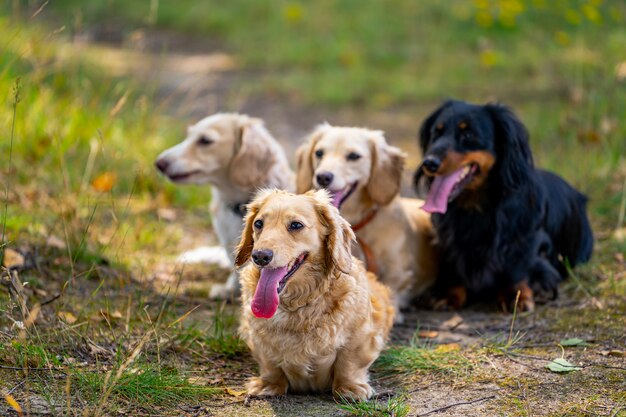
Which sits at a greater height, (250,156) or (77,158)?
(250,156)

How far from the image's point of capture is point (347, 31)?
452 inches

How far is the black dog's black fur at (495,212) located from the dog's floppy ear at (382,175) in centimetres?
19

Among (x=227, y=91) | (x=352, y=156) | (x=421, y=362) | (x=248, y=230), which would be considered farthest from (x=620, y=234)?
(x=227, y=91)

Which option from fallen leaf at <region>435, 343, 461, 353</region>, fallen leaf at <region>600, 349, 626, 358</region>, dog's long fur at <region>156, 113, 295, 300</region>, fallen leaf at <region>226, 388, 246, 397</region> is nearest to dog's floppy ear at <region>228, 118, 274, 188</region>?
dog's long fur at <region>156, 113, 295, 300</region>

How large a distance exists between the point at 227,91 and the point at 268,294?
6.33m

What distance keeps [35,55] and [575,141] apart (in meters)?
4.14

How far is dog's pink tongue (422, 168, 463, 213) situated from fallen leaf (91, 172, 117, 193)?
234cm

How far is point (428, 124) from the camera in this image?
4699 millimetres

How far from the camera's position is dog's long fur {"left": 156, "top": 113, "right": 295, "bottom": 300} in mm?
4664

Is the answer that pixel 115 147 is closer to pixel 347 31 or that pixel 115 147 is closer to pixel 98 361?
pixel 98 361

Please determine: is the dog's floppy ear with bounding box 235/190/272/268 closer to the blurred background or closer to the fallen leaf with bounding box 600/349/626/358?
the blurred background

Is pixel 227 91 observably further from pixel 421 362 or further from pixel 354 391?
pixel 354 391

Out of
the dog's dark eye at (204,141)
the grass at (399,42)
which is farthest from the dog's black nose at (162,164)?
the grass at (399,42)

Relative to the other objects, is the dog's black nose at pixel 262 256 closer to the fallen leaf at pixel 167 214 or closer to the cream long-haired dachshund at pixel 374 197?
the cream long-haired dachshund at pixel 374 197
